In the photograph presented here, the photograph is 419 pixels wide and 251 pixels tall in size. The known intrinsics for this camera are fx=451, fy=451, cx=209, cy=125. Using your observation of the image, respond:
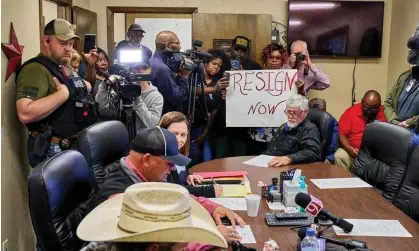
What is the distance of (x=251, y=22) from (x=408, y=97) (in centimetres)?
216

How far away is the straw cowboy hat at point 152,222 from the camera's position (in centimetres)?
107

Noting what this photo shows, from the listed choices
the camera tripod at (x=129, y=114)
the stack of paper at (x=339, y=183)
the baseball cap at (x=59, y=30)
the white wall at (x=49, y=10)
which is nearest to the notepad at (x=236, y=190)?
the stack of paper at (x=339, y=183)

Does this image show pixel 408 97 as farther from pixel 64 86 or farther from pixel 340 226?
pixel 64 86

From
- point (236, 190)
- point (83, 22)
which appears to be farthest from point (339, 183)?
point (83, 22)

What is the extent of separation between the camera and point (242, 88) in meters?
3.96

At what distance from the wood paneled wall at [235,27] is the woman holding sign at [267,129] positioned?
0.81 metres

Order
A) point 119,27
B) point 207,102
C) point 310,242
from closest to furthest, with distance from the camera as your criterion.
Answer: point 310,242
point 207,102
point 119,27

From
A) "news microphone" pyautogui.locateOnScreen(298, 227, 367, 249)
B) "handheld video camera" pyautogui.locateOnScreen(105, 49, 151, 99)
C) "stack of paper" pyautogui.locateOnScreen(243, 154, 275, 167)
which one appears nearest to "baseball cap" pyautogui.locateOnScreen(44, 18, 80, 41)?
"handheld video camera" pyautogui.locateOnScreen(105, 49, 151, 99)

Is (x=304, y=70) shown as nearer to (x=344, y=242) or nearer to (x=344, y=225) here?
(x=344, y=225)

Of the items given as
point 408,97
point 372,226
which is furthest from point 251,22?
point 372,226

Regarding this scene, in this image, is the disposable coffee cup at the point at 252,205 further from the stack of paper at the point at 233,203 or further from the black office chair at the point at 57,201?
the black office chair at the point at 57,201

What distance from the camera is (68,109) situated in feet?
8.77

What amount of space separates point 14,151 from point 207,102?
1713 mm

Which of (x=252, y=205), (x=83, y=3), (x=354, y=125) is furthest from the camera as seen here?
(x=83, y=3)
